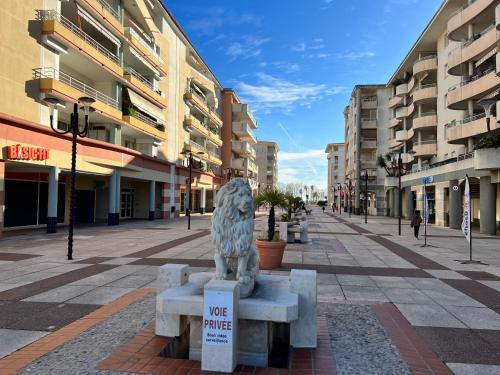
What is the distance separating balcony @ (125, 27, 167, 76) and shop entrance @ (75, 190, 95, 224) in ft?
39.1

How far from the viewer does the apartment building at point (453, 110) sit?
23.6m

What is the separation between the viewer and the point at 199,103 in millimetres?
43562

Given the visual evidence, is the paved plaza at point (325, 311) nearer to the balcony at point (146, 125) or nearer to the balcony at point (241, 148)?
the balcony at point (146, 125)

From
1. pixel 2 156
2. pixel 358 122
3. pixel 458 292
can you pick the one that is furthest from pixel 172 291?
pixel 358 122

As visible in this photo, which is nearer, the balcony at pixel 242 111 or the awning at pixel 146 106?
the awning at pixel 146 106

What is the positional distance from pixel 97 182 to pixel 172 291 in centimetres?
2734

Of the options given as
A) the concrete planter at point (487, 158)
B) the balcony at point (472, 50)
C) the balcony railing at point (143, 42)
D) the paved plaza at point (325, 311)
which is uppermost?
the balcony railing at point (143, 42)

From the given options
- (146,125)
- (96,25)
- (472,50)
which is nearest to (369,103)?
(472,50)

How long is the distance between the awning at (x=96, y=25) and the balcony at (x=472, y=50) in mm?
25193

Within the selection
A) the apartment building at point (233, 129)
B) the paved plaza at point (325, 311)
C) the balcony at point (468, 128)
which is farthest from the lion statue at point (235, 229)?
the apartment building at point (233, 129)

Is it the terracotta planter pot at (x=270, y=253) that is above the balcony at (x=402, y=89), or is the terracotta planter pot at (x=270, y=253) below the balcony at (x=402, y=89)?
below

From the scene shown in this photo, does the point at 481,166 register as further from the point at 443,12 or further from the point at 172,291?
the point at 172,291

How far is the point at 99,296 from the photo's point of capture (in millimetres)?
7234

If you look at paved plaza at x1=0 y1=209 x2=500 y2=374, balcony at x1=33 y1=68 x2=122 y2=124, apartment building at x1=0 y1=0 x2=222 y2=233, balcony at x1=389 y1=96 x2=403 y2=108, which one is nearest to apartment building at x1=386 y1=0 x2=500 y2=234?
→ balcony at x1=389 y1=96 x2=403 y2=108
